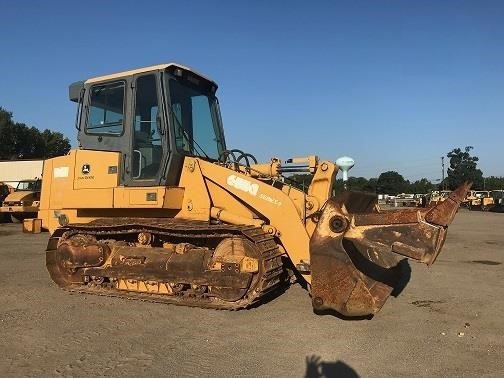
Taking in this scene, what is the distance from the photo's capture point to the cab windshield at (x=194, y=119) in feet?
24.7

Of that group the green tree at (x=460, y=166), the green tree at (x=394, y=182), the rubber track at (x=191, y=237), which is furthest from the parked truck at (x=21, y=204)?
the green tree at (x=460, y=166)

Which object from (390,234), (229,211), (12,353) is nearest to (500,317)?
(390,234)

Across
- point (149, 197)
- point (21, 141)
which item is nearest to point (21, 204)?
point (149, 197)

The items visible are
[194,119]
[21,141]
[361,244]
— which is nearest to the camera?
[361,244]

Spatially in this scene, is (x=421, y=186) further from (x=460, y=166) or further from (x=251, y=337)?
(x=251, y=337)

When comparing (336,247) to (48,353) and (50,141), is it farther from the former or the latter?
(50,141)

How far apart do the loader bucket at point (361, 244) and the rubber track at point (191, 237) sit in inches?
30.0

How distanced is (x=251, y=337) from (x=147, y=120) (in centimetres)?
374

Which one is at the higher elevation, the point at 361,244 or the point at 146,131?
the point at 146,131

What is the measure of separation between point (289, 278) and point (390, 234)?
2608 mm

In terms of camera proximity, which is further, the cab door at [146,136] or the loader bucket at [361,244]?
the cab door at [146,136]

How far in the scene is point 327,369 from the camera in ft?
14.9

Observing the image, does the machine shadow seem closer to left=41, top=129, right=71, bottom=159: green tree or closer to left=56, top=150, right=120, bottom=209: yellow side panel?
left=56, top=150, right=120, bottom=209: yellow side panel

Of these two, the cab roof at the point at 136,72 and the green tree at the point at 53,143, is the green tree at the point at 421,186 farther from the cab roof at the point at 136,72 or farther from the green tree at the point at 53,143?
the cab roof at the point at 136,72
